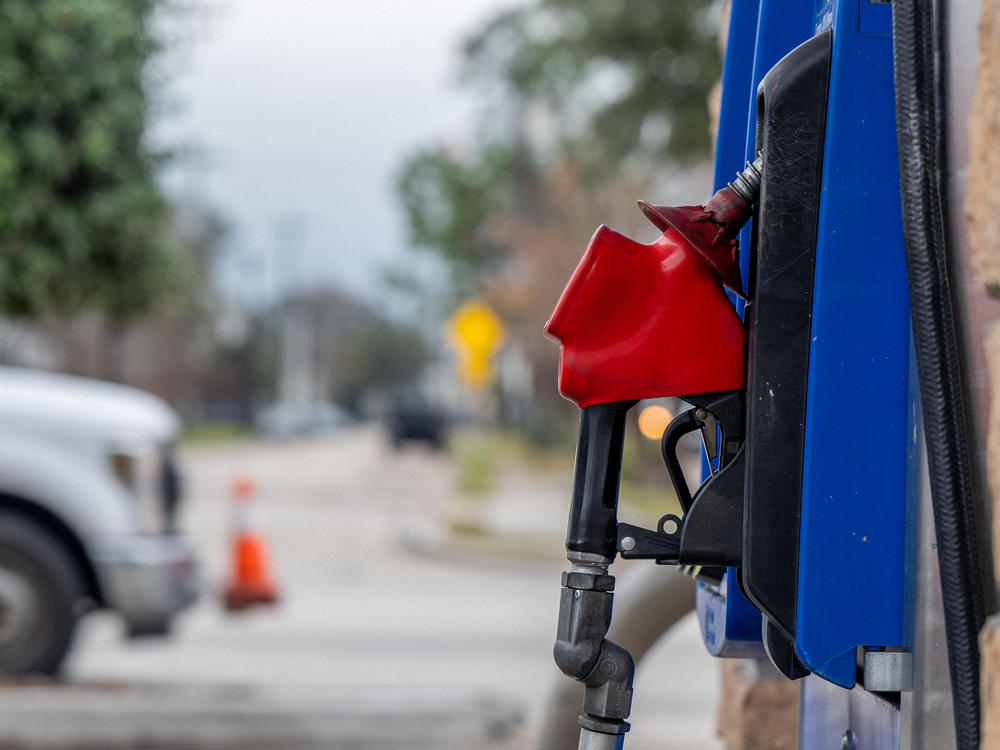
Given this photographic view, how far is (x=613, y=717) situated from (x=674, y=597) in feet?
2.75

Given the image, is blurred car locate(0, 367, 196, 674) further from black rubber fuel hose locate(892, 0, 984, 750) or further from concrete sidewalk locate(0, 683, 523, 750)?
black rubber fuel hose locate(892, 0, 984, 750)

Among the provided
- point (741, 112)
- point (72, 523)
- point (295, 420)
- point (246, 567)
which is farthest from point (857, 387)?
point (295, 420)

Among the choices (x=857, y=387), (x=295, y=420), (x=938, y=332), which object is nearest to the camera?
(x=938, y=332)

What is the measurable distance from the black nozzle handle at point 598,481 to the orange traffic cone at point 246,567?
742 cm

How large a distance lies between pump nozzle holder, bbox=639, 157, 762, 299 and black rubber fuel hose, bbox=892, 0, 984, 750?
189mm

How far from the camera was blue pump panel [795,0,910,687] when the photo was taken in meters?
1.35

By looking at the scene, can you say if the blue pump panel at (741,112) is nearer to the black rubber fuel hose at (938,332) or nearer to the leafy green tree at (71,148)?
the black rubber fuel hose at (938,332)

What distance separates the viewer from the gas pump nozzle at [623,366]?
1347 millimetres

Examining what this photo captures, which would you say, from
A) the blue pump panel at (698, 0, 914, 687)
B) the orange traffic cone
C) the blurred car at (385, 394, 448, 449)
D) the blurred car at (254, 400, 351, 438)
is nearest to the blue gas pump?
the blue pump panel at (698, 0, 914, 687)

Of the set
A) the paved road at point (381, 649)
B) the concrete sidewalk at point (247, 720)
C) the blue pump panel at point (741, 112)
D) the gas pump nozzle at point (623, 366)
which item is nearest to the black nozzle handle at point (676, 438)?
the gas pump nozzle at point (623, 366)

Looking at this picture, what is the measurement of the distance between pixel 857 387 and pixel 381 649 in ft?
22.7

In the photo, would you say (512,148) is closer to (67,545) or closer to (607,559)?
(67,545)

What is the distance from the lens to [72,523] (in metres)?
5.52

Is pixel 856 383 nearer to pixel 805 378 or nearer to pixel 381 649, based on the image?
pixel 805 378
